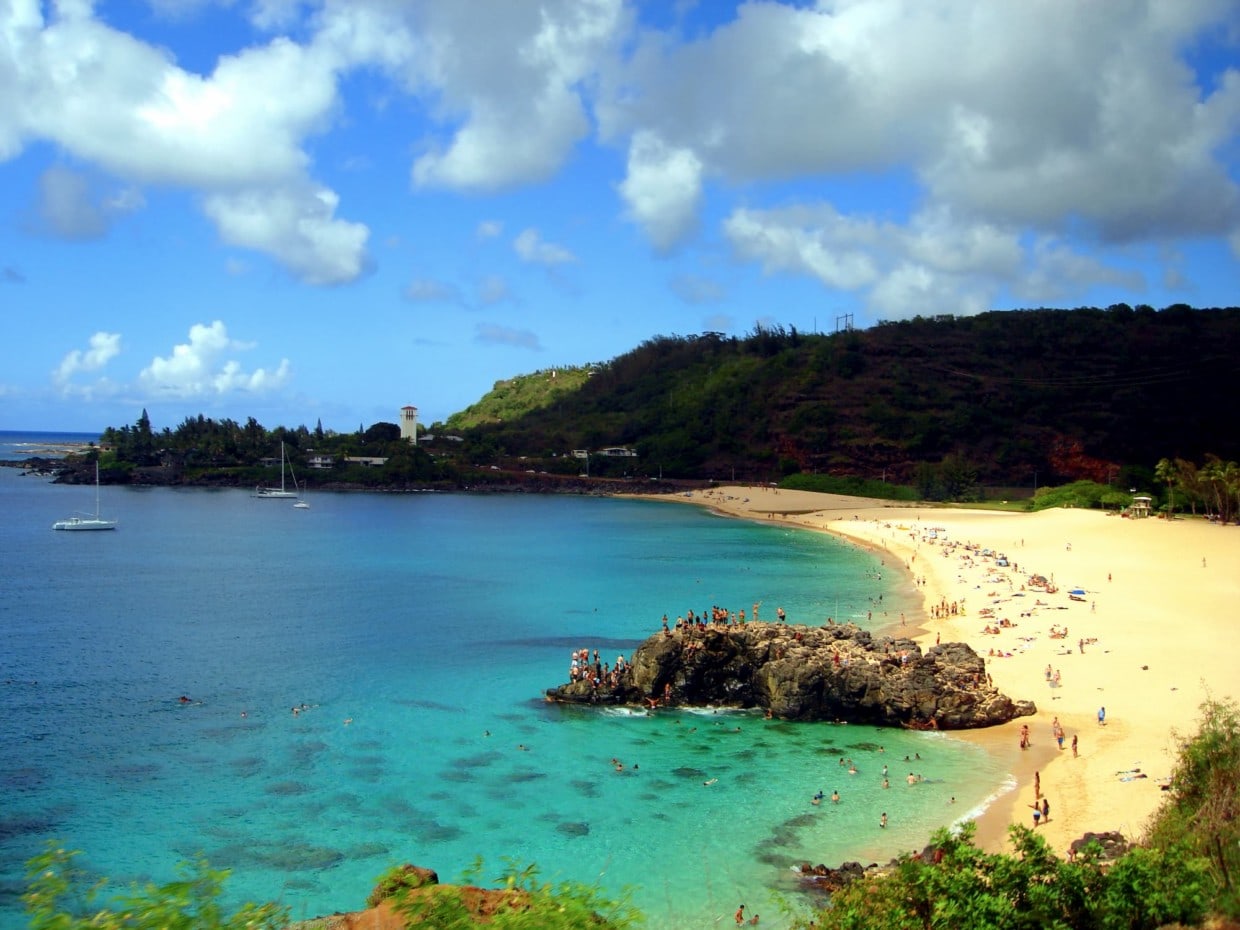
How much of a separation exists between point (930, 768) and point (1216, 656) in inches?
632

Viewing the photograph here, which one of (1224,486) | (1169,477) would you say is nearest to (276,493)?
(1169,477)

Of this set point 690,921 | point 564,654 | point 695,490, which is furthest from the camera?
point 695,490

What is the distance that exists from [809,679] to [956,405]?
394ft

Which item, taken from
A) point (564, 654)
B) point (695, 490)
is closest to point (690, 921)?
point (564, 654)

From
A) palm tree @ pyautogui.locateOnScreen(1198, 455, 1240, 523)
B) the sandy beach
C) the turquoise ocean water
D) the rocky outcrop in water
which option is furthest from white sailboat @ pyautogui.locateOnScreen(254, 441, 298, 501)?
palm tree @ pyautogui.locateOnScreen(1198, 455, 1240, 523)

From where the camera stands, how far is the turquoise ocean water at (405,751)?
2139 cm

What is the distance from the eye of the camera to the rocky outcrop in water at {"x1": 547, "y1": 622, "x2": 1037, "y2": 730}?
100ft

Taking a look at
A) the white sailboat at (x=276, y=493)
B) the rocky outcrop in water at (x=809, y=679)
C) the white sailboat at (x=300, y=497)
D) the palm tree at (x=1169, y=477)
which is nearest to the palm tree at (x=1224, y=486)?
the palm tree at (x=1169, y=477)

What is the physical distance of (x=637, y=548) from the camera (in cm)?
8000

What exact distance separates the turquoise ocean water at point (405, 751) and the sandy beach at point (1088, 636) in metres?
2.23

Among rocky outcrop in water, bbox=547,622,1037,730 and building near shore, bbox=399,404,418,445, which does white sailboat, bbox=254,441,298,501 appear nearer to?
Result: building near shore, bbox=399,404,418,445

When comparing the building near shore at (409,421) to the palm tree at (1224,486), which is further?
the building near shore at (409,421)

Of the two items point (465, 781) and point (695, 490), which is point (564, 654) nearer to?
point (465, 781)

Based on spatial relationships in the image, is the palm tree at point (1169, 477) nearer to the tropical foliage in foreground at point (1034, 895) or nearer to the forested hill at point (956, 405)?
the forested hill at point (956, 405)
